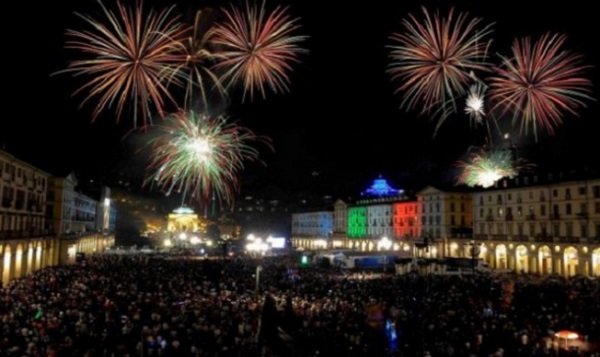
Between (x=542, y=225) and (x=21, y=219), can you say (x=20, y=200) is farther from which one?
(x=542, y=225)

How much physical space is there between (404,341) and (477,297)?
43.2 ft

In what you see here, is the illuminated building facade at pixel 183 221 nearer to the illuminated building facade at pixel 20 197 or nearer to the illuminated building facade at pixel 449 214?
the illuminated building facade at pixel 449 214

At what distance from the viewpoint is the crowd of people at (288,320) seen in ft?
61.3

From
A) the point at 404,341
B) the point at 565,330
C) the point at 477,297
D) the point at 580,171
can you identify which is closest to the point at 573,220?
the point at 580,171

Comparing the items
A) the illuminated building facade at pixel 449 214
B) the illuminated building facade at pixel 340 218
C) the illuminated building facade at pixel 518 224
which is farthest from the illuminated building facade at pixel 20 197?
the illuminated building facade at pixel 340 218

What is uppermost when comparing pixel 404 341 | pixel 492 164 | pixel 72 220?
pixel 492 164

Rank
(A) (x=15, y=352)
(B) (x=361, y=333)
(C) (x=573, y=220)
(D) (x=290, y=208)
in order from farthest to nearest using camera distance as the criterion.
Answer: (D) (x=290, y=208), (C) (x=573, y=220), (B) (x=361, y=333), (A) (x=15, y=352)

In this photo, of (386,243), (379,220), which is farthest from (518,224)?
(379,220)

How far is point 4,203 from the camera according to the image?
4188cm

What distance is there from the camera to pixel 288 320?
22672 mm

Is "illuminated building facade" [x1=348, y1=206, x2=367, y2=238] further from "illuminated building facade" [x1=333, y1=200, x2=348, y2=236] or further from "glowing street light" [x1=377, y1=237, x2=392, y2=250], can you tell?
"glowing street light" [x1=377, y1=237, x2=392, y2=250]

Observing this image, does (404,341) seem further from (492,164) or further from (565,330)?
(492,164)

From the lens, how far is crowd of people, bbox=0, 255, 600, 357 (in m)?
18.7

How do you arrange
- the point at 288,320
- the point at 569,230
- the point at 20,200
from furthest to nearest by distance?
the point at 569,230
the point at 20,200
the point at 288,320
